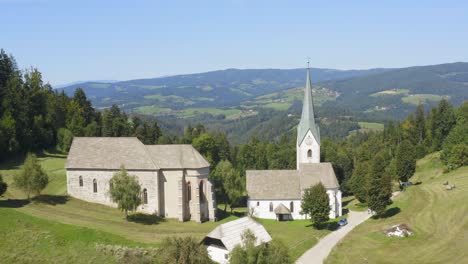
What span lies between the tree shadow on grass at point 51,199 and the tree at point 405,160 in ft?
180

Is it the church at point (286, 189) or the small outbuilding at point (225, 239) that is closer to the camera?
the small outbuilding at point (225, 239)

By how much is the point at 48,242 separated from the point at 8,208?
962cm

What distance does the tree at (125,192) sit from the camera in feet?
173

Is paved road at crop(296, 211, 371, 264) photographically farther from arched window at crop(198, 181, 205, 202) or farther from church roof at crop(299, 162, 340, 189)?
arched window at crop(198, 181, 205, 202)

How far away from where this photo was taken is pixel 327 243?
183ft

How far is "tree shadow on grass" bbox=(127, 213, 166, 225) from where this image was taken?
180ft

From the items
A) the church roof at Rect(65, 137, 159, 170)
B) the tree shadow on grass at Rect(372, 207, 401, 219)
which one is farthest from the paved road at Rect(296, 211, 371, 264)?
the church roof at Rect(65, 137, 159, 170)

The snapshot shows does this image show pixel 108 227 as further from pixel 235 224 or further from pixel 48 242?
pixel 235 224

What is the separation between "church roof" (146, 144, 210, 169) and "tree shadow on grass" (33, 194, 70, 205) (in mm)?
11850

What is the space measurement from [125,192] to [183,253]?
2041 cm

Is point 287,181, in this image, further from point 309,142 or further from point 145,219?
point 145,219

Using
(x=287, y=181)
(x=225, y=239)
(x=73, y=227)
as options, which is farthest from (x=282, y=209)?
(x=73, y=227)

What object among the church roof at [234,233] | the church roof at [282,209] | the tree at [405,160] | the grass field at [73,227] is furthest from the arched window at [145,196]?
the tree at [405,160]

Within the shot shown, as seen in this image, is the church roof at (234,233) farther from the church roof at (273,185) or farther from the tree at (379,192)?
the church roof at (273,185)
